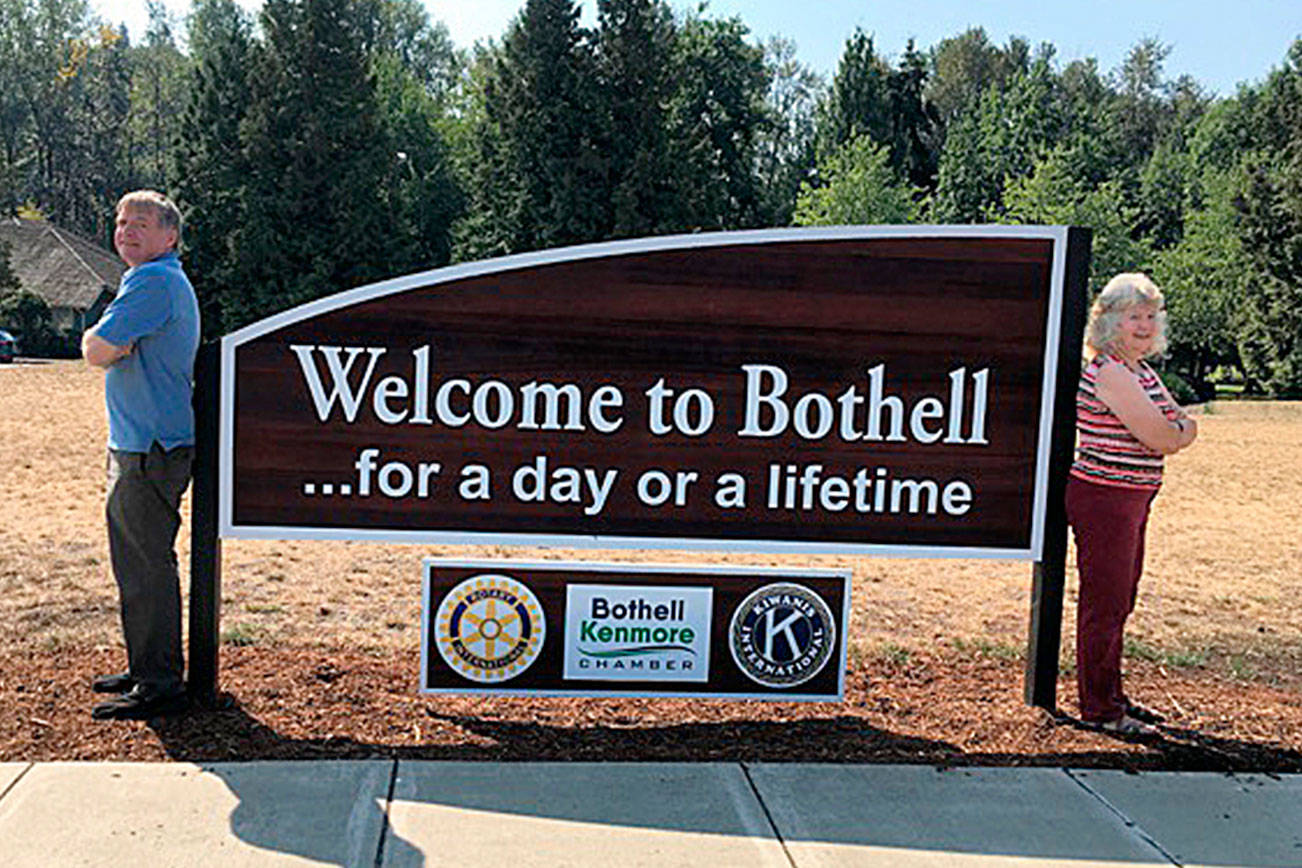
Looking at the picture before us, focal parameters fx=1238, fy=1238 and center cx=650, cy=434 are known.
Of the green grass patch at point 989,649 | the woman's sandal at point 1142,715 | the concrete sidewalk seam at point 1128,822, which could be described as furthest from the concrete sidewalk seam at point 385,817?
the green grass patch at point 989,649

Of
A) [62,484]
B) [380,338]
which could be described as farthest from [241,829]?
[62,484]

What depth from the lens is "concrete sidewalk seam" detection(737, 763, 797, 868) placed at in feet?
11.8

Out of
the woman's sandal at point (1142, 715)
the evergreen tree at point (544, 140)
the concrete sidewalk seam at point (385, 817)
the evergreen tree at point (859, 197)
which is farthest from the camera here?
the evergreen tree at point (544, 140)

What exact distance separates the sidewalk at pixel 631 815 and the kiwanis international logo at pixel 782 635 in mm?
568

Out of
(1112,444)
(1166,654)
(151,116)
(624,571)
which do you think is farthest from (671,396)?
(151,116)

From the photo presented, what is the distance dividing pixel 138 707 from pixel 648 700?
1992mm

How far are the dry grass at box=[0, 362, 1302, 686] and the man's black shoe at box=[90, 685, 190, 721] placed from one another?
3.95ft

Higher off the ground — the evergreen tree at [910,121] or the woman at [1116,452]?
the evergreen tree at [910,121]

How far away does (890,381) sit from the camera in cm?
479

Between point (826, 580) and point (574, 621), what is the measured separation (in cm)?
99

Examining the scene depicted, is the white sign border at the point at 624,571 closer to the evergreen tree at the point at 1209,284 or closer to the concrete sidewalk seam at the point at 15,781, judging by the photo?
the concrete sidewalk seam at the point at 15,781

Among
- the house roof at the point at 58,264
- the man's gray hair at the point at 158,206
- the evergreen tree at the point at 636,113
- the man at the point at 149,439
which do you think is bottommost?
the man at the point at 149,439

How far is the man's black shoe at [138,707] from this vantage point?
457cm

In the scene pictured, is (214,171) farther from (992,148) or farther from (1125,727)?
(1125,727)
